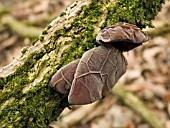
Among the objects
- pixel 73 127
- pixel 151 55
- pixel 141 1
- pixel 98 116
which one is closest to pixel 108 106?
pixel 98 116

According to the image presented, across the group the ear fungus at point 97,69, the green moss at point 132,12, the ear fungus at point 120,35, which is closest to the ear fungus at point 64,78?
the ear fungus at point 97,69

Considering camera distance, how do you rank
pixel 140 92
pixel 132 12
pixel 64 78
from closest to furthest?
pixel 64 78
pixel 132 12
pixel 140 92

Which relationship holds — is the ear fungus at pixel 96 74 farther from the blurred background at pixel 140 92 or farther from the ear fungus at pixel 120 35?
the blurred background at pixel 140 92

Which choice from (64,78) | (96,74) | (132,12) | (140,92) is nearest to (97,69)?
(96,74)

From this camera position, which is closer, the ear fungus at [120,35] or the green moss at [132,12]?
the ear fungus at [120,35]

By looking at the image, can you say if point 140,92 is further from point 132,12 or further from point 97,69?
point 97,69

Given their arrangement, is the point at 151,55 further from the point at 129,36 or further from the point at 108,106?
the point at 129,36
